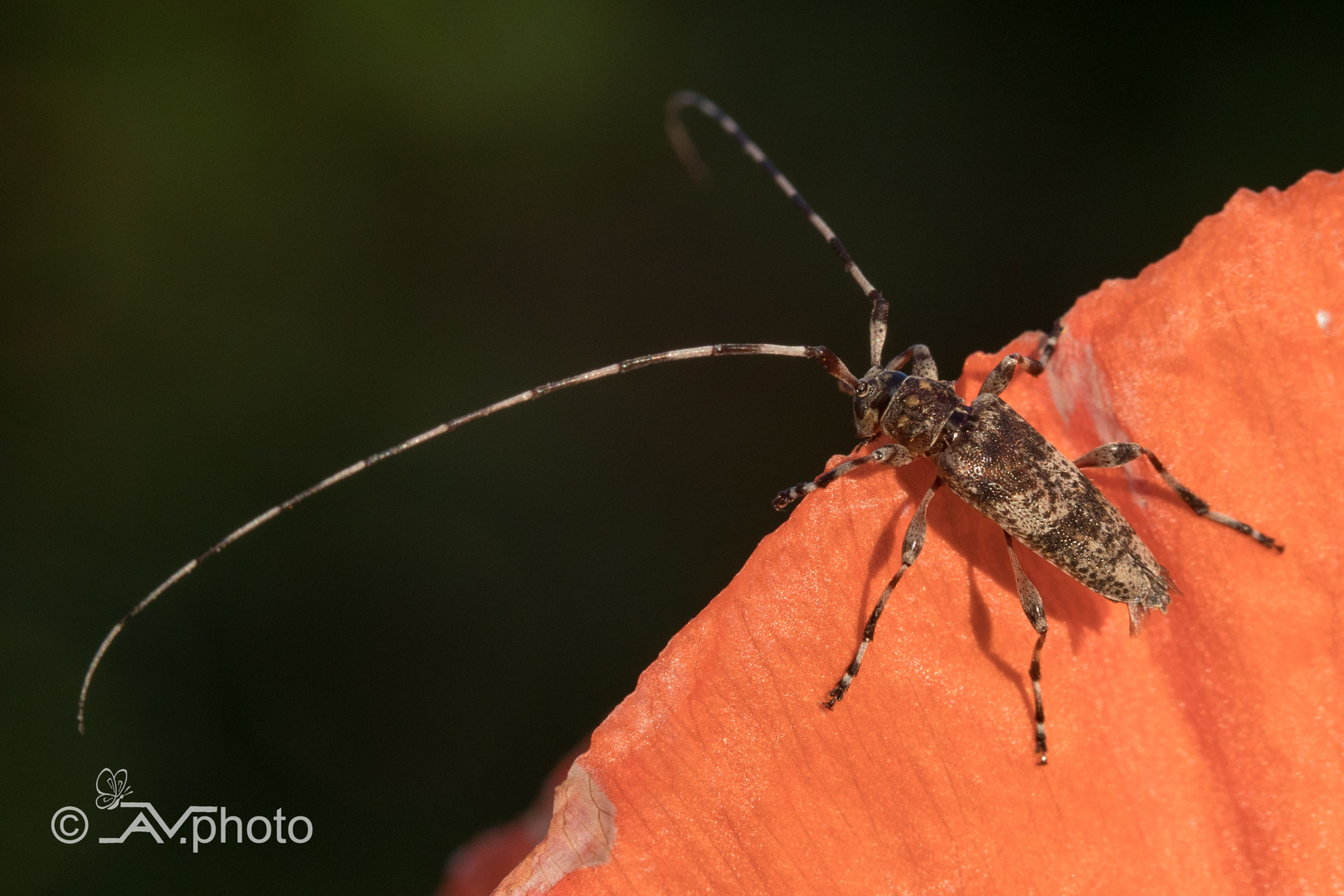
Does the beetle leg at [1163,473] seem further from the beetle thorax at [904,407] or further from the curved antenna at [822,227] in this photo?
the curved antenna at [822,227]

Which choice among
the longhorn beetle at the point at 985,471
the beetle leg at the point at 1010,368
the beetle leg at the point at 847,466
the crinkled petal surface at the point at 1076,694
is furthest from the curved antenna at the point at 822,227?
the crinkled petal surface at the point at 1076,694

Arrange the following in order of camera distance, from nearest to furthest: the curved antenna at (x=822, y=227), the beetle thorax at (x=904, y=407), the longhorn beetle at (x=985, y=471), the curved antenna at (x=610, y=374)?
the longhorn beetle at (x=985, y=471)
the curved antenna at (x=610, y=374)
the beetle thorax at (x=904, y=407)
the curved antenna at (x=822, y=227)

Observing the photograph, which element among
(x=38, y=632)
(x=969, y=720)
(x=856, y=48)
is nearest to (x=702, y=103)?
(x=856, y=48)

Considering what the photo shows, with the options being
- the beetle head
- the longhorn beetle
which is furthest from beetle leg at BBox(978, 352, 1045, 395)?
the beetle head

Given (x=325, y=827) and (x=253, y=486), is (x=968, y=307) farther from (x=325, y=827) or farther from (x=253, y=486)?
(x=325, y=827)

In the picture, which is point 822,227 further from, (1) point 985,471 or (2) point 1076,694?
(2) point 1076,694

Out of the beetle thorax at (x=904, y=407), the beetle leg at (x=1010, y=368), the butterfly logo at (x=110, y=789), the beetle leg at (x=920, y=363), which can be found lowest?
the beetle leg at (x=1010, y=368)

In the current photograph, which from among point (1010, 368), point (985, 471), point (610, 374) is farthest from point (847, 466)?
point (610, 374)
